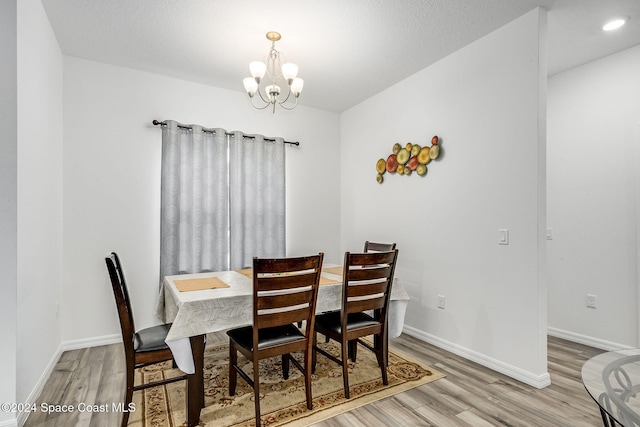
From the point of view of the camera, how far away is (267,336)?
2039 mm

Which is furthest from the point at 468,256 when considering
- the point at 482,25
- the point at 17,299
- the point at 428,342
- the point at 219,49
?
the point at 17,299

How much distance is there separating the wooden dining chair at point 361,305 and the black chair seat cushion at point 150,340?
3.42 feet

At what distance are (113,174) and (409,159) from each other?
2966 mm

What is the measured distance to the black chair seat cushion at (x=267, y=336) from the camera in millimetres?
1973

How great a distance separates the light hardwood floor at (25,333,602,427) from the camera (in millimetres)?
1929

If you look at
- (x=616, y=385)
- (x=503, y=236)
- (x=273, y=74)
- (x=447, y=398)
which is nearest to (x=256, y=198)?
(x=273, y=74)

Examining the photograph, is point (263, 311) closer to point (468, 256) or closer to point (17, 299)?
point (17, 299)

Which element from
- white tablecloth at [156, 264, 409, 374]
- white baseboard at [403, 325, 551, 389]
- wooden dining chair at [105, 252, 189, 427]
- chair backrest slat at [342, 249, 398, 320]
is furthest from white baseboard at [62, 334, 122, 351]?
white baseboard at [403, 325, 551, 389]

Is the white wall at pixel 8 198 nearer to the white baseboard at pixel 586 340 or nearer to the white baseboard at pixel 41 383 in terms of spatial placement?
the white baseboard at pixel 41 383

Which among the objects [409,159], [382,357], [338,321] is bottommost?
[382,357]

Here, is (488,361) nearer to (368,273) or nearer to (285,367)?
(368,273)

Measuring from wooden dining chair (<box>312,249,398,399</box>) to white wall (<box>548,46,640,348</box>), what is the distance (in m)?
2.14

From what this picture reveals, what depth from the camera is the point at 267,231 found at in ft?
12.9

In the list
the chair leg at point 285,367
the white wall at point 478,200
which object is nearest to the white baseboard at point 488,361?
the white wall at point 478,200
